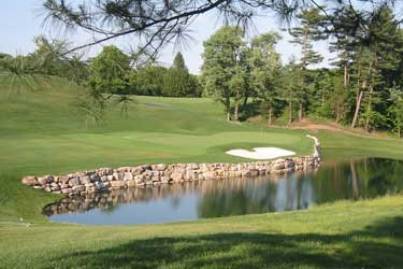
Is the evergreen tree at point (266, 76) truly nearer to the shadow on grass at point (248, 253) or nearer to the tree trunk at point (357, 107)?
the tree trunk at point (357, 107)

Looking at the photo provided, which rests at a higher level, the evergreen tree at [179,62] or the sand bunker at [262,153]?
the evergreen tree at [179,62]

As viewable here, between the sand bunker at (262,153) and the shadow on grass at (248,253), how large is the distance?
66.3 feet

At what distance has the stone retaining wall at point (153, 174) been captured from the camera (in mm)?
20922

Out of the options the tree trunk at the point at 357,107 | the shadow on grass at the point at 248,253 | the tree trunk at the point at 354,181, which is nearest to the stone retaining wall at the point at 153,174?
the tree trunk at the point at 354,181

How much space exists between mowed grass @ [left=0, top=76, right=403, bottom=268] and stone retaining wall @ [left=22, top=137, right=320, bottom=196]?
2.10 ft

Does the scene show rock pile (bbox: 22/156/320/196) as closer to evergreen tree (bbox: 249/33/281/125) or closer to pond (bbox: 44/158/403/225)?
pond (bbox: 44/158/403/225)

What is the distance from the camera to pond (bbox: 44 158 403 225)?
1822 centimetres

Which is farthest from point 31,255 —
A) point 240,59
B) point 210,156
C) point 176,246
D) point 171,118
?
point 240,59

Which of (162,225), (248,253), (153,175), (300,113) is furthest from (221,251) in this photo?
(300,113)

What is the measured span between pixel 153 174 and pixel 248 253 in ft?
56.5

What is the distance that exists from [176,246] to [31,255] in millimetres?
1768

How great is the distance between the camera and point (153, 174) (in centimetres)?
2409

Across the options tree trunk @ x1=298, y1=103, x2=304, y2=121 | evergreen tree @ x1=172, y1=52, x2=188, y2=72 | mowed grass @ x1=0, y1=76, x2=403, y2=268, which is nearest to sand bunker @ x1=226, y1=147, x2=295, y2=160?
mowed grass @ x1=0, y1=76, x2=403, y2=268

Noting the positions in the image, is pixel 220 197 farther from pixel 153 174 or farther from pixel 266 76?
pixel 266 76
